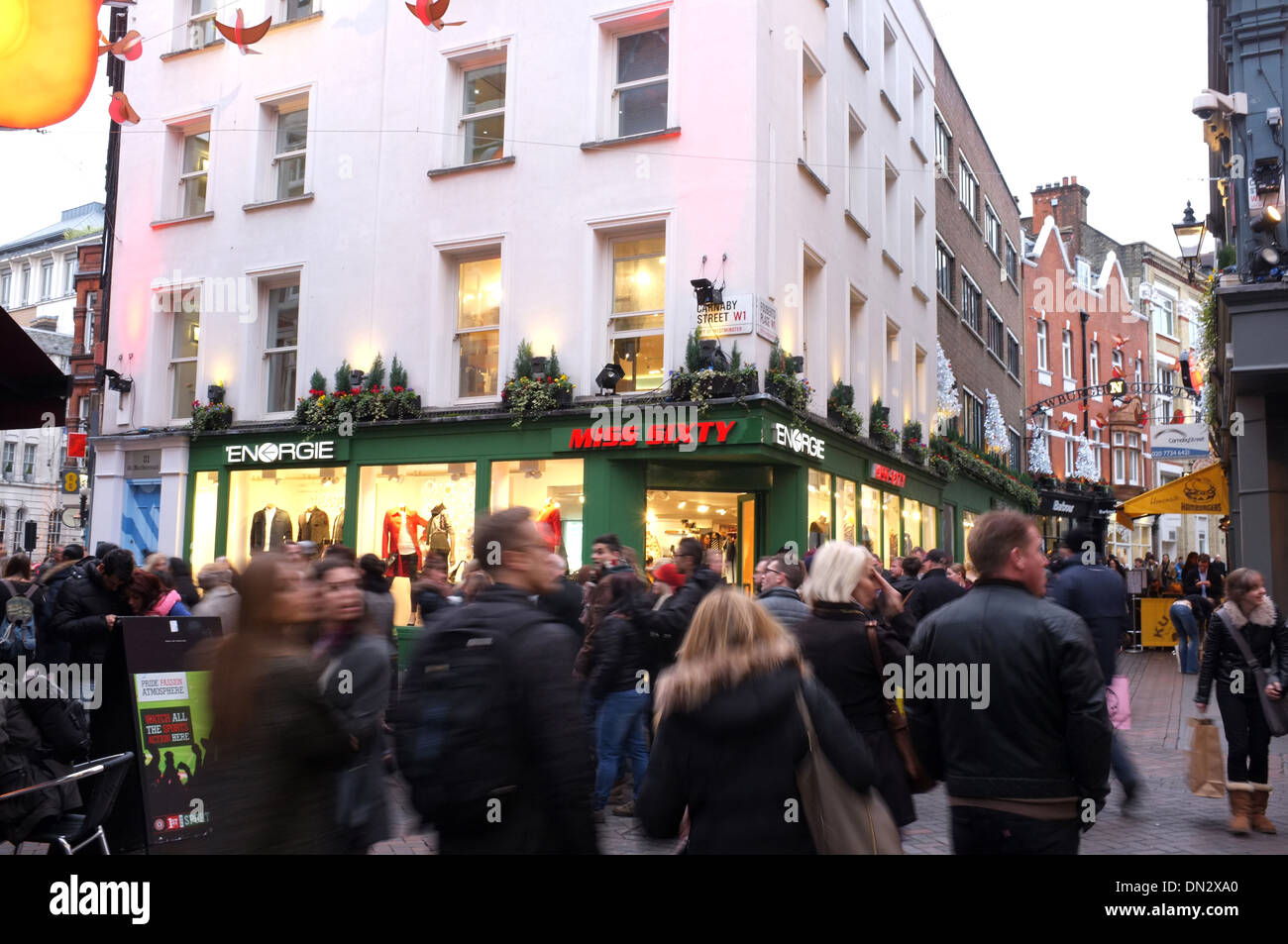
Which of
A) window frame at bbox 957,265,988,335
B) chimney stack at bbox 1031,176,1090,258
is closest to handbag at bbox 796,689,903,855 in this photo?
window frame at bbox 957,265,988,335

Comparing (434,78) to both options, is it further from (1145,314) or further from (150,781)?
(1145,314)

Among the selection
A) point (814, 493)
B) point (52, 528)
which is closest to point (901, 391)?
point (814, 493)

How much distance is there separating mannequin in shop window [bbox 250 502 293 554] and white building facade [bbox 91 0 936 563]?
1.48 meters

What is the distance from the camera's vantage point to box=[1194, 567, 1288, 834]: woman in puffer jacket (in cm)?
762

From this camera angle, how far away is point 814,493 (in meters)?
17.5

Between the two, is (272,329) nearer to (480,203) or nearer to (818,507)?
(480,203)

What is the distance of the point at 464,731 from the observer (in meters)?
3.15

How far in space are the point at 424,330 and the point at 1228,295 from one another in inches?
447

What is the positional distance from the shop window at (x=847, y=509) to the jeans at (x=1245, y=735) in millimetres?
10275

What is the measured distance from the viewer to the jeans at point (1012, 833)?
374cm

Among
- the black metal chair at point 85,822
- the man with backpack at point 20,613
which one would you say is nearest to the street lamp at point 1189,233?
the man with backpack at point 20,613

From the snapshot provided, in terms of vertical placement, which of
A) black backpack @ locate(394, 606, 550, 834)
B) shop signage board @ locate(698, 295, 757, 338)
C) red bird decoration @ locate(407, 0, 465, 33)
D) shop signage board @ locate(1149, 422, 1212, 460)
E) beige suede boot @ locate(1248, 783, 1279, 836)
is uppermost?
red bird decoration @ locate(407, 0, 465, 33)

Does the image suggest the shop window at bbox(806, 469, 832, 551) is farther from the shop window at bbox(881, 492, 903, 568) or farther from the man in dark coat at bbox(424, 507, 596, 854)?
the man in dark coat at bbox(424, 507, 596, 854)
